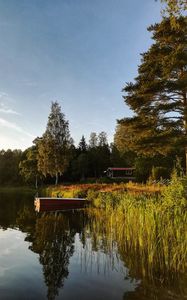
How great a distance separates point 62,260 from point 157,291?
154 inches

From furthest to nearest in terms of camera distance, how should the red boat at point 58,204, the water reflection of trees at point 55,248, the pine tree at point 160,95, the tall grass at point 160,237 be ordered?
the red boat at point 58,204 < the pine tree at point 160,95 < the water reflection of trees at point 55,248 < the tall grass at point 160,237

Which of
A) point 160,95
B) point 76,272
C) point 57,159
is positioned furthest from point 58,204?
point 57,159

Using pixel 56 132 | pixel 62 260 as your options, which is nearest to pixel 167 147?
pixel 62 260

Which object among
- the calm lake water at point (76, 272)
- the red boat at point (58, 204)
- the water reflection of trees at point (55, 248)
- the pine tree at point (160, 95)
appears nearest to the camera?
the calm lake water at point (76, 272)

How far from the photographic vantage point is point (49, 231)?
15570mm

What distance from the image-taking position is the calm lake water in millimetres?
7199

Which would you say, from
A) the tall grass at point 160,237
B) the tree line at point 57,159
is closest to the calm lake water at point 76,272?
the tall grass at point 160,237

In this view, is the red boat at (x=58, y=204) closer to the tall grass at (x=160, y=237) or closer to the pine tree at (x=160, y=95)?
the pine tree at (x=160, y=95)

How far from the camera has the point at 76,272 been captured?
8859 mm

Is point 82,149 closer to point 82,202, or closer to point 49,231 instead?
point 82,202

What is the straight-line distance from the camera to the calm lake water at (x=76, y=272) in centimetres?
720

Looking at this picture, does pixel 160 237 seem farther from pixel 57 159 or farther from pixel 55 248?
pixel 57 159

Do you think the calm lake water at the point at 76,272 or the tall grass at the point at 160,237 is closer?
the calm lake water at the point at 76,272

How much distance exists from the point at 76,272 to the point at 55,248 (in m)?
3.02
